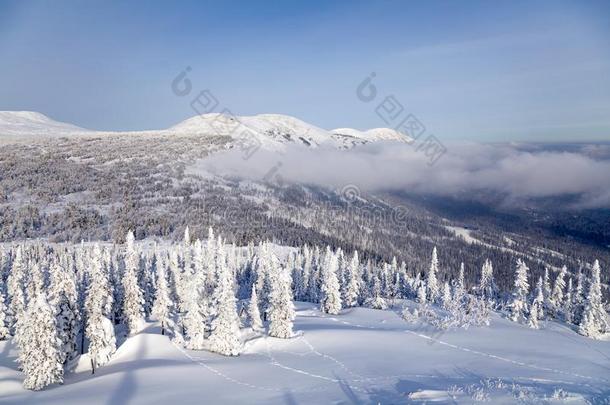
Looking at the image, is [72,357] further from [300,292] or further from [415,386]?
[300,292]

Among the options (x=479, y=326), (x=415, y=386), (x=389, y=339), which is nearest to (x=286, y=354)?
(x=389, y=339)

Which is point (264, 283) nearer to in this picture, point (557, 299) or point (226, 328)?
point (226, 328)

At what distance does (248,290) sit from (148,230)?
104m

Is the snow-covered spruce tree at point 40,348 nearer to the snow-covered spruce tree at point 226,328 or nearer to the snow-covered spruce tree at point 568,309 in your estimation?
the snow-covered spruce tree at point 226,328

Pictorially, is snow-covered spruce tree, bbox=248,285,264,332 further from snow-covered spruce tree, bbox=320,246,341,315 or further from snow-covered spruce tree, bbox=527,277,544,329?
snow-covered spruce tree, bbox=527,277,544,329

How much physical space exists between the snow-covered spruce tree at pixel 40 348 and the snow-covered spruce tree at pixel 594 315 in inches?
3070

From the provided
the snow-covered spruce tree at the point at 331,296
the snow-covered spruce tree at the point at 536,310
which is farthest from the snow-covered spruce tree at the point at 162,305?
the snow-covered spruce tree at the point at 536,310

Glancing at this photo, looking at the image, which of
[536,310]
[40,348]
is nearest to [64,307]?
[40,348]

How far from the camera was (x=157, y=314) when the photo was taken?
5962cm

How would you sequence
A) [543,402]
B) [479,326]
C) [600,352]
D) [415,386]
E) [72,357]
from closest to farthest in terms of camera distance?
[543,402] → [415,386] → [600,352] → [72,357] → [479,326]

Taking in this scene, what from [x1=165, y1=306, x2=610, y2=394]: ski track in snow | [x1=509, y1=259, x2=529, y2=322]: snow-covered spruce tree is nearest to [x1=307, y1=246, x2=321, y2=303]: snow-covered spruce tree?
[x1=509, y1=259, x2=529, y2=322]: snow-covered spruce tree

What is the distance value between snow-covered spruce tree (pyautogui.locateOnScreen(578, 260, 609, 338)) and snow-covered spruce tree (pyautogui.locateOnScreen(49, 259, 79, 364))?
77.6m

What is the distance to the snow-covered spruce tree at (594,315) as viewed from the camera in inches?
2940

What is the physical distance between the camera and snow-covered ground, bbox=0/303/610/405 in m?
28.9
